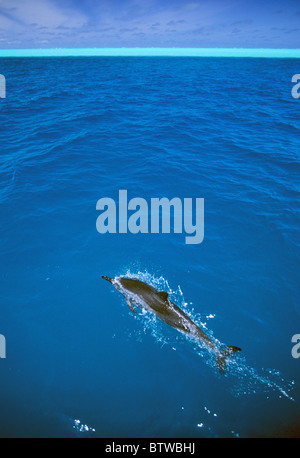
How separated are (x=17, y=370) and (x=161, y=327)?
421cm

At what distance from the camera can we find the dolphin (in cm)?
676

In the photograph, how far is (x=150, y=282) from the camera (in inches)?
338

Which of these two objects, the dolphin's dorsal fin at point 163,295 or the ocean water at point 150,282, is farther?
the dolphin's dorsal fin at point 163,295

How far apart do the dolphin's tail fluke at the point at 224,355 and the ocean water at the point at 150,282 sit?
0.21 m

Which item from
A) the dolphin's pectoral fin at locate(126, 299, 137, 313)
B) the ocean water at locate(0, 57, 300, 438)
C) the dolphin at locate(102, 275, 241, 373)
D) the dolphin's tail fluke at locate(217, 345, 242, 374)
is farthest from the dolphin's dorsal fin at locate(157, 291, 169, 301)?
the dolphin's tail fluke at locate(217, 345, 242, 374)

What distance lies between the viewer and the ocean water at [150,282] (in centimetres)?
586

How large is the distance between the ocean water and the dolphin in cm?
27

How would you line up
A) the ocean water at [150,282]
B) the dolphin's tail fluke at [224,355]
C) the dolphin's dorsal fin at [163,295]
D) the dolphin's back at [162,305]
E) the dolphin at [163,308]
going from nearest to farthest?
1. the ocean water at [150,282]
2. the dolphin's tail fluke at [224,355]
3. the dolphin at [163,308]
4. the dolphin's back at [162,305]
5. the dolphin's dorsal fin at [163,295]

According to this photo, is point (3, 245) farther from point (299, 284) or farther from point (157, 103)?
point (157, 103)

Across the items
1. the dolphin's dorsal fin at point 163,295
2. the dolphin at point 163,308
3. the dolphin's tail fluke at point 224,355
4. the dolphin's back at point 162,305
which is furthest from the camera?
the dolphin's dorsal fin at point 163,295

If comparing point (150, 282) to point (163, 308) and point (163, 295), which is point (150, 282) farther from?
point (163, 308)

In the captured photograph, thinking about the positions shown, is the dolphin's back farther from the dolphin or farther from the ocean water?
the ocean water

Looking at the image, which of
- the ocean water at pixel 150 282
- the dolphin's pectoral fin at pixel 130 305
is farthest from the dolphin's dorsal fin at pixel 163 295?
the dolphin's pectoral fin at pixel 130 305

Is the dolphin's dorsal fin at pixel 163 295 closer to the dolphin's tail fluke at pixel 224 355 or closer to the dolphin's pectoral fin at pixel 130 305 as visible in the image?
the dolphin's pectoral fin at pixel 130 305
